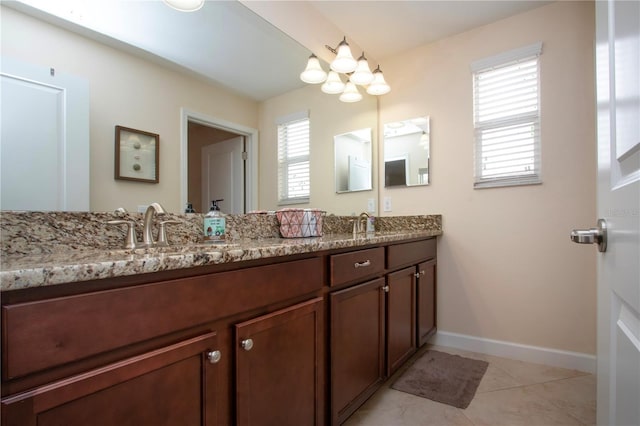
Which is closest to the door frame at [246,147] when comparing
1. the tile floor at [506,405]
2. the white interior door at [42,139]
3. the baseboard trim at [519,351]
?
the white interior door at [42,139]

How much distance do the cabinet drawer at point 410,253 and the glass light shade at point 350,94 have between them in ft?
3.95

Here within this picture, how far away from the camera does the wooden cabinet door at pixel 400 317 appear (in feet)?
5.78

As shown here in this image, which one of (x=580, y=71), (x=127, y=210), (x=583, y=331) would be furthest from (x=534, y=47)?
(x=127, y=210)

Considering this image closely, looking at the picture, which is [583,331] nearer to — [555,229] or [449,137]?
[555,229]

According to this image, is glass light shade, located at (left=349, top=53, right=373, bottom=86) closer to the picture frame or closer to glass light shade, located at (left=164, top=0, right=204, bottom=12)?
glass light shade, located at (left=164, top=0, right=204, bottom=12)

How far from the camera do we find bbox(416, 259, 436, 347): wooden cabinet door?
85.0 inches

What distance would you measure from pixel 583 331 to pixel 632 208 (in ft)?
6.99

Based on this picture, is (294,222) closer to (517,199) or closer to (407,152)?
(407,152)

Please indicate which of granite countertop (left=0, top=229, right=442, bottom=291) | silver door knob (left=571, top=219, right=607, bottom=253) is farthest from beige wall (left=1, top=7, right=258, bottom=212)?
silver door knob (left=571, top=219, right=607, bottom=253)

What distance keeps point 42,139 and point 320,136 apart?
152cm

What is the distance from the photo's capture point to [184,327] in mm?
768

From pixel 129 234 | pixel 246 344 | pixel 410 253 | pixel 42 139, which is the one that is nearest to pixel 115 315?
pixel 246 344

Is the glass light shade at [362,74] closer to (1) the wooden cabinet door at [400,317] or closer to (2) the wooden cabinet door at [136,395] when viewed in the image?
(1) the wooden cabinet door at [400,317]

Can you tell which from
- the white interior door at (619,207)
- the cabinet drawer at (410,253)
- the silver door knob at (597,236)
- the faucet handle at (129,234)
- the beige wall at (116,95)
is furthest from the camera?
the cabinet drawer at (410,253)
